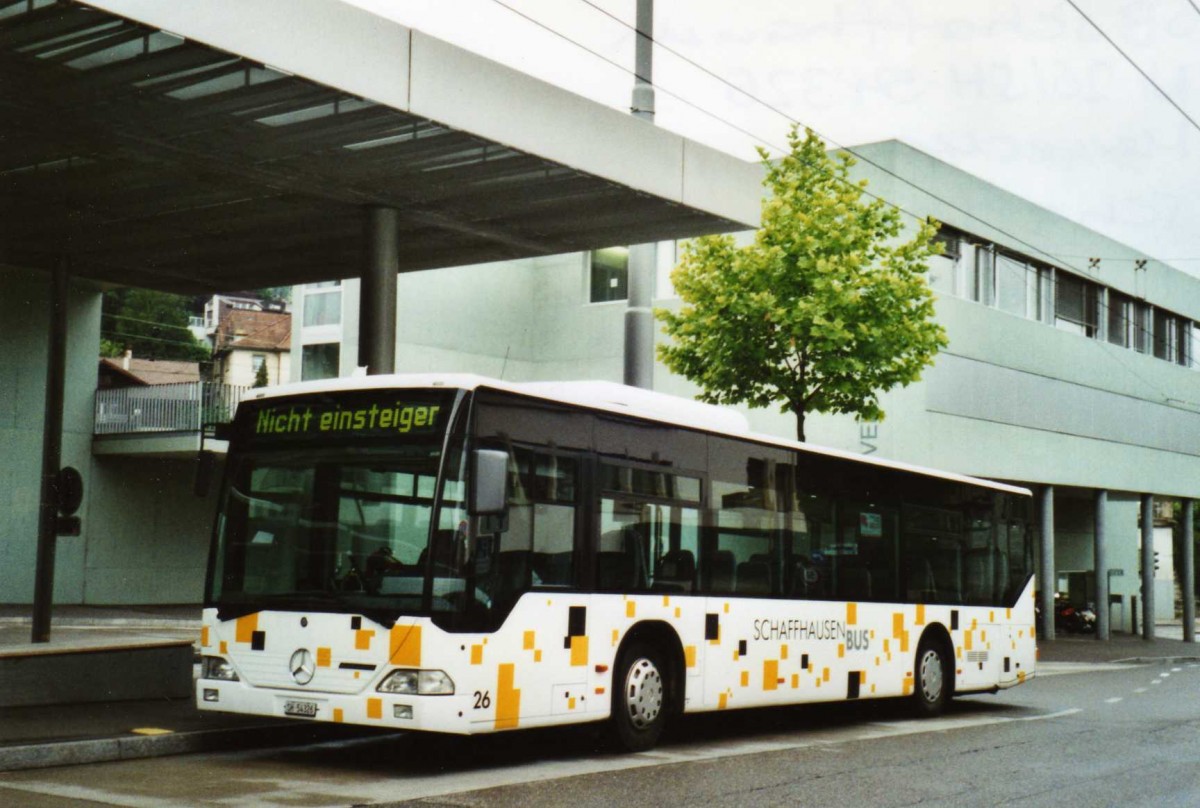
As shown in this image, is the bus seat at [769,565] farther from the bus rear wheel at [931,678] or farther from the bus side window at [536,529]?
the bus rear wheel at [931,678]

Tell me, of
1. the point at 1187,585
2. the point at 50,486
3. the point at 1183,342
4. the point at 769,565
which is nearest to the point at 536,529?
the point at 769,565

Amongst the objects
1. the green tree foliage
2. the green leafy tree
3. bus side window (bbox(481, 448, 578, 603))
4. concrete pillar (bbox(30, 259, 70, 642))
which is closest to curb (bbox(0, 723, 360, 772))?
bus side window (bbox(481, 448, 578, 603))

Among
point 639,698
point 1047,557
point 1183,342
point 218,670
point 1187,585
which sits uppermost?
point 1183,342

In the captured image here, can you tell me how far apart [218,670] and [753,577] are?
5.07 m

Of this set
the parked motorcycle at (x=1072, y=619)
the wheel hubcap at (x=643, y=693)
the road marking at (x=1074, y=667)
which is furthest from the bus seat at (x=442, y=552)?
the parked motorcycle at (x=1072, y=619)

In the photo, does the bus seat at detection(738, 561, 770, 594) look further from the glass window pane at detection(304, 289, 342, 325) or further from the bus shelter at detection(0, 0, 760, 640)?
the glass window pane at detection(304, 289, 342, 325)

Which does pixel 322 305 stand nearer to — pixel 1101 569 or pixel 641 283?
pixel 1101 569

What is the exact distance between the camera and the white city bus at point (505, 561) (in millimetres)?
10031

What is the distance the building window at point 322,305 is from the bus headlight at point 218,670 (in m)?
29.9

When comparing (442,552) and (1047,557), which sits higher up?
(1047,557)

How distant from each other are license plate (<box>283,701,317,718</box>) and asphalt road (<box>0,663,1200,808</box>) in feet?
1.37

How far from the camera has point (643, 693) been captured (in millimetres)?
11852

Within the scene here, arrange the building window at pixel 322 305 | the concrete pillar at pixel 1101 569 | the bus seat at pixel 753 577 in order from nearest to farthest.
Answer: the bus seat at pixel 753 577, the building window at pixel 322 305, the concrete pillar at pixel 1101 569

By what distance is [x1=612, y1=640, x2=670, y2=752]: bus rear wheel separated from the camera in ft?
38.0
